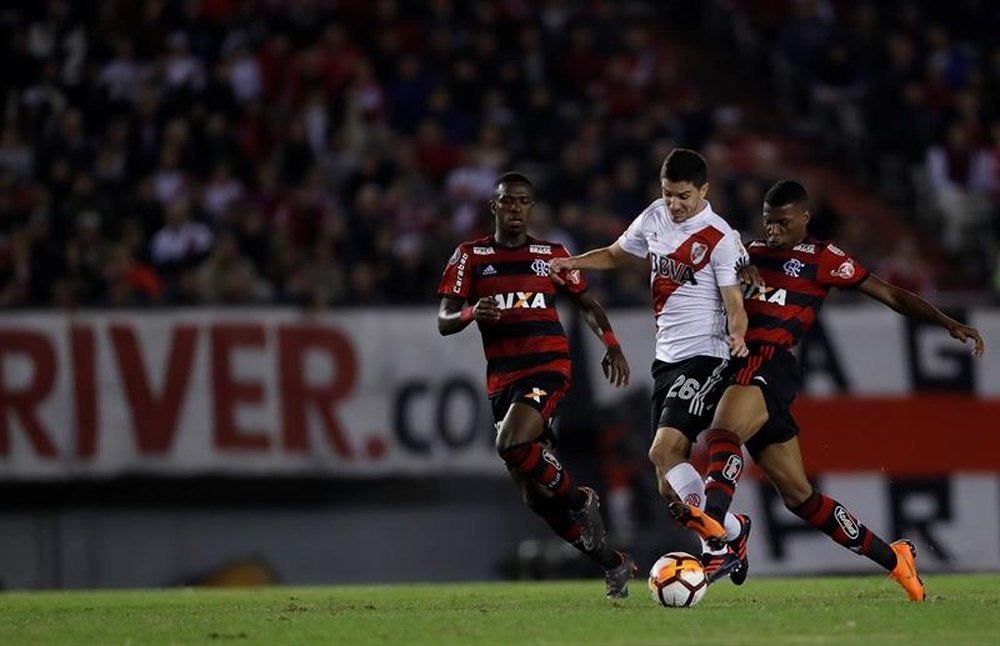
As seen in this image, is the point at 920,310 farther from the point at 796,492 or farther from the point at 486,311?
the point at 486,311

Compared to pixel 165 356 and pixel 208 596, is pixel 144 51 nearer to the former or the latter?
pixel 165 356

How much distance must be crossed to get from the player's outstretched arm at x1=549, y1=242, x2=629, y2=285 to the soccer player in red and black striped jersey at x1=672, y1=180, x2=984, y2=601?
799 millimetres

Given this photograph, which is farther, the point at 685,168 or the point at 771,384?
the point at 771,384

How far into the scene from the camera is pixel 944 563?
59.0 feet

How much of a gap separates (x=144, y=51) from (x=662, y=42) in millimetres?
7373

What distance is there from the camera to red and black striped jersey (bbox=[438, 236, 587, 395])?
12148 millimetres

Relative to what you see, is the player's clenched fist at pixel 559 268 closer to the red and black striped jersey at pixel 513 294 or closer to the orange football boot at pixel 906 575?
the red and black striped jersey at pixel 513 294

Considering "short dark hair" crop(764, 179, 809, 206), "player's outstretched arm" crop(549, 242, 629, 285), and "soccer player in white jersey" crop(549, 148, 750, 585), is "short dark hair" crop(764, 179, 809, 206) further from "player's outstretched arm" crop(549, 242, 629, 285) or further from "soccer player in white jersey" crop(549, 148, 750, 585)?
"player's outstretched arm" crop(549, 242, 629, 285)

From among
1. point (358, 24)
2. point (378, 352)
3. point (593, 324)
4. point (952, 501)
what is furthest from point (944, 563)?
point (358, 24)

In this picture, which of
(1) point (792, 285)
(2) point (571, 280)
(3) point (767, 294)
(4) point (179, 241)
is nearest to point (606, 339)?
(2) point (571, 280)

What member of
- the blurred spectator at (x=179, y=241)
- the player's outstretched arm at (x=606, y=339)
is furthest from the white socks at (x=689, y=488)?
the blurred spectator at (x=179, y=241)

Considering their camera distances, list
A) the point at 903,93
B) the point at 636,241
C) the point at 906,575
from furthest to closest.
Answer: the point at 903,93 → the point at 636,241 → the point at 906,575

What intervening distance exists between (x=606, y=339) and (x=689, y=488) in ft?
3.94

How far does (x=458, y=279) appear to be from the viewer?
1216 cm
